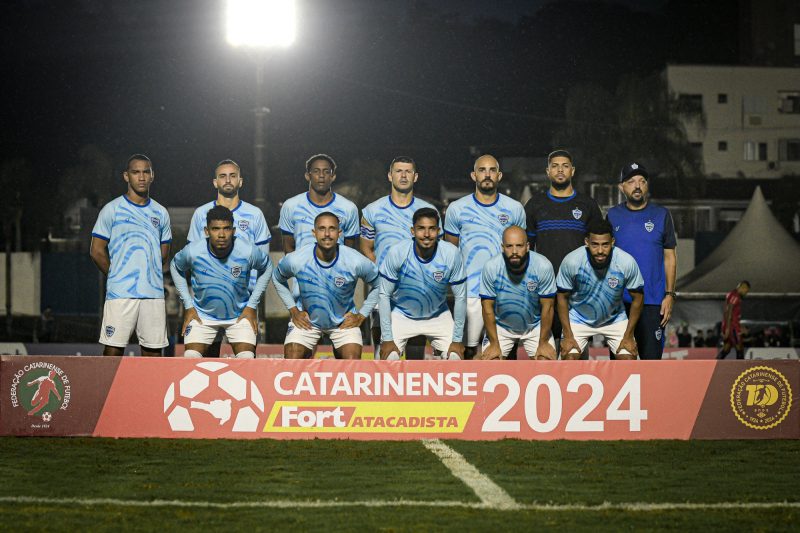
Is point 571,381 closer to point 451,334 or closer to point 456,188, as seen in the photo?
point 451,334

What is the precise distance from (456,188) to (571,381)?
47075 millimetres

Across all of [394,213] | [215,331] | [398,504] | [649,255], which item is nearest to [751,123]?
[649,255]

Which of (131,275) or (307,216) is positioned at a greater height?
(307,216)

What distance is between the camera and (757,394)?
9.70 m

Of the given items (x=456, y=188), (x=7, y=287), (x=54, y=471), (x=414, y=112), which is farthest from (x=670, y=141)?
(x=54, y=471)

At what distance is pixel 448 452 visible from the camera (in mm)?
8781

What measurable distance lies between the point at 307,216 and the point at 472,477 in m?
4.40

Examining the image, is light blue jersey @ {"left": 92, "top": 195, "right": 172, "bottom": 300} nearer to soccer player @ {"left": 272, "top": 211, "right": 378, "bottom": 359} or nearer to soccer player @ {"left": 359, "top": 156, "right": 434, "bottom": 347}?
soccer player @ {"left": 272, "top": 211, "right": 378, "bottom": 359}

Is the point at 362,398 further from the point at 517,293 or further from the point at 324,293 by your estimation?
the point at 517,293

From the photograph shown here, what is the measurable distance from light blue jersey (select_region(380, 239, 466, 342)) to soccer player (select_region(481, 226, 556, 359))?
27 centimetres

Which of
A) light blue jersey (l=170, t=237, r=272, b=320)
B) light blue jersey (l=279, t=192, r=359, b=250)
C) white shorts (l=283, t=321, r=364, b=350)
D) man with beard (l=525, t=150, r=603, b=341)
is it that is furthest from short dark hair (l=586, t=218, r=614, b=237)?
light blue jersey (l=170, t=237, r=272, b=320)

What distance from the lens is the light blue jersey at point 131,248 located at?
→ 10664 millimetres

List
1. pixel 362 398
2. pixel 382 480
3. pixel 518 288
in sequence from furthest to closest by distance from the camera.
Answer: pixel 518 288, pixel 362 398, pixel 382 480

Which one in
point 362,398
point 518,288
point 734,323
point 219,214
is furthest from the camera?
point 734,323
